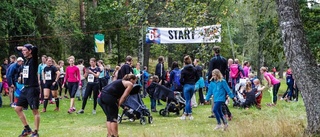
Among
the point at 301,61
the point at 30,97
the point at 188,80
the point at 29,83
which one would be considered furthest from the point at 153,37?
the point at 301,61

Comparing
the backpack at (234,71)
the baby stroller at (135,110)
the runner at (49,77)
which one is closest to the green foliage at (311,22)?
the backpack at (234,71)

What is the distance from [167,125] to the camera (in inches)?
443

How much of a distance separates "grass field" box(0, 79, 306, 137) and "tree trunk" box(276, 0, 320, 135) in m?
0.45

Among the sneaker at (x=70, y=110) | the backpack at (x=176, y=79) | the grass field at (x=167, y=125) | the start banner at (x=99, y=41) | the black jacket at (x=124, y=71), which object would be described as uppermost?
the start banner at (x=99, y=41)

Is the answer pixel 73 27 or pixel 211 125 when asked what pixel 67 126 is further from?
pixel 73 27

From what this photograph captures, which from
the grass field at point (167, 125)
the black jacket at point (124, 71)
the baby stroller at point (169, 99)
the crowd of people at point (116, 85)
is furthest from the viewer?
the baby stroller at point (169, 99)

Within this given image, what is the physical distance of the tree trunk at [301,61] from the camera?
762cm

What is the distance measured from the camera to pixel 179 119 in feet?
41.0

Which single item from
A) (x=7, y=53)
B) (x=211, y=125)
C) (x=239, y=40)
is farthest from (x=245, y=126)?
(x=239, y=40)

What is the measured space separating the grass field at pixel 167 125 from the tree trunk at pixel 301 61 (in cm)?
45

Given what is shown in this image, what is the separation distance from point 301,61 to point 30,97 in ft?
17.9

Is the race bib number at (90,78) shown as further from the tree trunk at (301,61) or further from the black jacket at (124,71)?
the tree trunk at (301,61)

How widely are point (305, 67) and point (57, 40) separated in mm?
30625

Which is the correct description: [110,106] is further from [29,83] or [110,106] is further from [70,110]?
[70,110]
